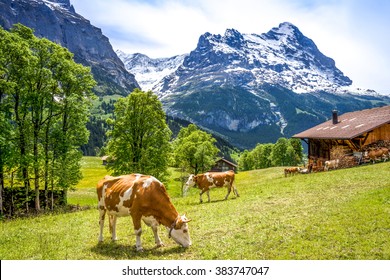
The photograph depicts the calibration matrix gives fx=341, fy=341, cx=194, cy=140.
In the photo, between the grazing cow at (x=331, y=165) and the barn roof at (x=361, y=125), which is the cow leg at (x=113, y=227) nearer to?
the grazing cow at (x=331, y=165)

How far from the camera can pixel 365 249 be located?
11.8 m

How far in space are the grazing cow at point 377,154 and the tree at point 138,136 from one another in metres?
24.1

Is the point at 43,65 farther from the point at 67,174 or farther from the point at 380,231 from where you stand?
the point at 380,231

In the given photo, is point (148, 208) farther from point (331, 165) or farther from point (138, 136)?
point (331, 165)

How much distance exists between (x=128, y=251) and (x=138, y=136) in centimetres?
2810

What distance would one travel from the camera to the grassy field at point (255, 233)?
1226 centimetres

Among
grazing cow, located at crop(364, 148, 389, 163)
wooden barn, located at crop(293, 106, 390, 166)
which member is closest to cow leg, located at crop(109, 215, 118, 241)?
wooden barn, located at crop(293, 106, 390, 166)

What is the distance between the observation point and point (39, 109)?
31031mm

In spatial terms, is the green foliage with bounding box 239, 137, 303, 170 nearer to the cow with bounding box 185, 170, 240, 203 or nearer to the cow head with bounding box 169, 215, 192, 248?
the cow with bounding box 185, 170, 240, 203

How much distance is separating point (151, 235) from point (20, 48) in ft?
68.0

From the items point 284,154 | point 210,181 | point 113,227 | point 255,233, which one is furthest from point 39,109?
point 284,154

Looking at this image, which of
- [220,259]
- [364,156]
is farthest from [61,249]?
[364,156]

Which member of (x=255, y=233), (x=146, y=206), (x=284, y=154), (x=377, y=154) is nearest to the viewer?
(x=146, y=206)

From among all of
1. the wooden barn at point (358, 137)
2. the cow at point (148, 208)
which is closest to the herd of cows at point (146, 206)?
the cow at point (148, 208)
